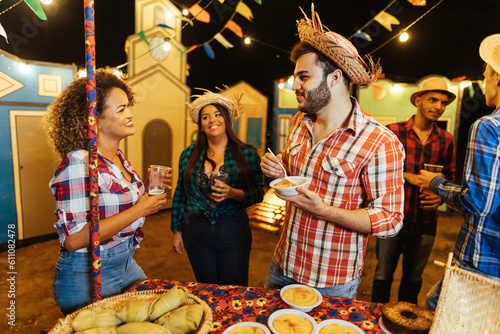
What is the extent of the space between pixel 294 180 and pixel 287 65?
24.4 feet

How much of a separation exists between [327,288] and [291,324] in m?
0.58

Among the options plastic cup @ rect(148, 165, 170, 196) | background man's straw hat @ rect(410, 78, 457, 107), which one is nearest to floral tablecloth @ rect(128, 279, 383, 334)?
plastic cup @ rect(148, 165, 170, 196)

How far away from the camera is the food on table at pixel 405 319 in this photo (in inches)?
46.5

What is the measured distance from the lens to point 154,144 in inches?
253

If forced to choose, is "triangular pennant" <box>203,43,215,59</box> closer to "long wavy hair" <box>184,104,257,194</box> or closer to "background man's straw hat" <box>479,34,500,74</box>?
"long wavy hair" <box>184,104,257,194</box>

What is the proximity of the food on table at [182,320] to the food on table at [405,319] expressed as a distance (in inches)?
32.0

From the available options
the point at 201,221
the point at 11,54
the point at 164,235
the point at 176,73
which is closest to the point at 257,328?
the point at 201,221

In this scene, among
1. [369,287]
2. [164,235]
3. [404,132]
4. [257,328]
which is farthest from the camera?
[164,235]

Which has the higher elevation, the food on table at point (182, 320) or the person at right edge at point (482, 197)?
the person at right edge at point (482, 197)

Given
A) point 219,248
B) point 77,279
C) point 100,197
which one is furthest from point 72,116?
point 219,248

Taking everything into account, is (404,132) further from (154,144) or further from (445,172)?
(154,144)

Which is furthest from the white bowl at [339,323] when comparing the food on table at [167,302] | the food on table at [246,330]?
the food on table at [167,302]

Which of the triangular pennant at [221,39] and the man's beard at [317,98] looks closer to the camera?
the man's beard at [317,98]

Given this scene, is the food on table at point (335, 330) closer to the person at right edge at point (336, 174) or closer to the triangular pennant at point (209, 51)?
the person at right edge at point (336, 174)
